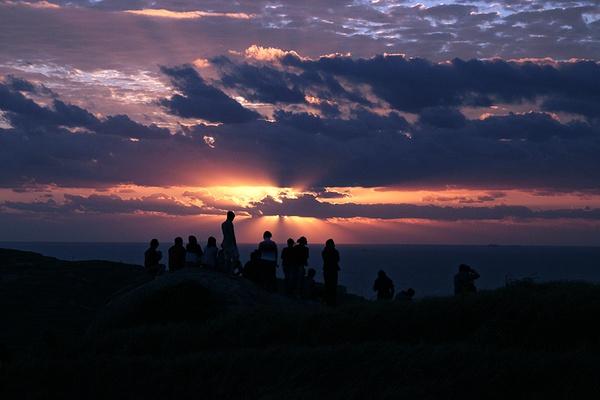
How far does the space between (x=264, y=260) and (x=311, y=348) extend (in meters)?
8.37

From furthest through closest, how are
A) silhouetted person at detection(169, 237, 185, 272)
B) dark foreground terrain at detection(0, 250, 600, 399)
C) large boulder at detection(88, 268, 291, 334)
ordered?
silhouetted person at detection(169, 237, 185, 272)
large boulder at detection(88, 268, 291, 334)
dark foreground terrain at detection(0, 250, 600, 399)

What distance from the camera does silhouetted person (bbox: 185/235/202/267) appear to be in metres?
24.2

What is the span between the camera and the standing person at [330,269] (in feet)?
76.5

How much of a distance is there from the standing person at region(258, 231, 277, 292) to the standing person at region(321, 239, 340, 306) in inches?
57.2

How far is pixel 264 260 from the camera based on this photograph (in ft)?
76.5

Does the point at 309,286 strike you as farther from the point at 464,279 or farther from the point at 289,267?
the point at 464,279

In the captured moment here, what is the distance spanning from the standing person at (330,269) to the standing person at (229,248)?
255 cm

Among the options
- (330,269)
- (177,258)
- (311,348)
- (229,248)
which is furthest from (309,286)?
(311,348)

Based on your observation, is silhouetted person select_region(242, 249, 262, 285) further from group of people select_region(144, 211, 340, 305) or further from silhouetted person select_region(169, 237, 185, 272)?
silhouetted person select_region(169, 237, 185, 272)

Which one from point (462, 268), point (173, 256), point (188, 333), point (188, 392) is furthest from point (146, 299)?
point (462, 268)

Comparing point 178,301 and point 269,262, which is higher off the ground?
point 269,262

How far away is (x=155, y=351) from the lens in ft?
53.3

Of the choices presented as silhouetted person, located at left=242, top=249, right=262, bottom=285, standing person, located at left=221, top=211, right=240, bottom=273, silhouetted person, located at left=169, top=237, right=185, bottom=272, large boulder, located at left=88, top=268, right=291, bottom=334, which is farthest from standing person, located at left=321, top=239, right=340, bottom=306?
silhouetted person, located at left=169, top=237, right=185, bottom=272

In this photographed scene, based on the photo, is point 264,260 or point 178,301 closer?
point 178,301
